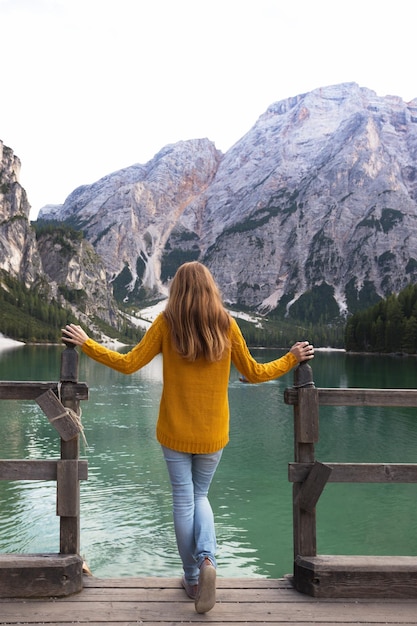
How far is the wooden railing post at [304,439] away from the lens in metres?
6.24

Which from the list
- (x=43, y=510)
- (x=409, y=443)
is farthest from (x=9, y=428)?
(x=409, y=443)

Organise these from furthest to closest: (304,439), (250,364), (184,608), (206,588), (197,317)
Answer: (304,439) < (250,364) < (197,317) < (184,608) < (206,588)

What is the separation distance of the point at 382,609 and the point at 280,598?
1012mm

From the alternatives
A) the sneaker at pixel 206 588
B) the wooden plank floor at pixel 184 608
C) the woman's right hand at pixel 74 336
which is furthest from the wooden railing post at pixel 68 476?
the sneaker at pixel 206 588

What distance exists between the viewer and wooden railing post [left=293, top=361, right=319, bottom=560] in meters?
6.24

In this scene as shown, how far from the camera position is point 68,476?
6145mm

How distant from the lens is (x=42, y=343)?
192 m

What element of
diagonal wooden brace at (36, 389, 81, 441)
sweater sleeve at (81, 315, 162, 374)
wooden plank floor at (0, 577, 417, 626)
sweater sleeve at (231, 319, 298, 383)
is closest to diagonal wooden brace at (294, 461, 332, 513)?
wooden plank floor at (0, 577, 417, 626)

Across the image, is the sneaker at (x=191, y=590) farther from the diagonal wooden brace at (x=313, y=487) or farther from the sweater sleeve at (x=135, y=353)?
the sweater sleeve at (x=135, y=353)

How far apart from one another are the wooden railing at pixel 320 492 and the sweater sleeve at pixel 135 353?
1.69 meters

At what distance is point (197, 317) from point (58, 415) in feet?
6.34

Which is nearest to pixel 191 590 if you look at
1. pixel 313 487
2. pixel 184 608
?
pixel 184 608

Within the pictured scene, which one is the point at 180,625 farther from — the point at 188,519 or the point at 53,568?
the point at 53,568

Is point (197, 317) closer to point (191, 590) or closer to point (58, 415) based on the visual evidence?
point (58, 415)
